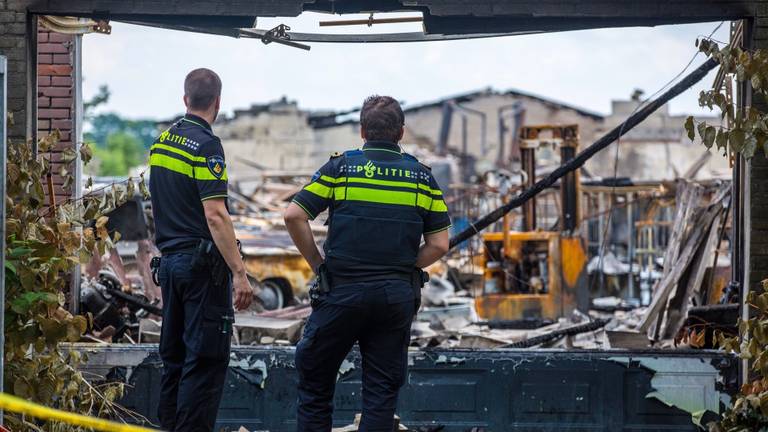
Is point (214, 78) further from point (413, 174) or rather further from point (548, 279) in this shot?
point (548, 279)

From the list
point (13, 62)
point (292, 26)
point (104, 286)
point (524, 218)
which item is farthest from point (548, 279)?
point (13, 62)

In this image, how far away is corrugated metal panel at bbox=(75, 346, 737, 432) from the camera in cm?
730

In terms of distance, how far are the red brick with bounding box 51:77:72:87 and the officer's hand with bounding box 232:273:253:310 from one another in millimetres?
3779

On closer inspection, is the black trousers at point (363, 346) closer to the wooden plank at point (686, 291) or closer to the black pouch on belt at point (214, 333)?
the black pouch on belt at point (214, 333)

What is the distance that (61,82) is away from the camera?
28.6 feet

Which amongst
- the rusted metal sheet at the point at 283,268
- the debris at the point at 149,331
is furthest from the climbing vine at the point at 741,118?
the rusted metal sheet at the point at 283,268

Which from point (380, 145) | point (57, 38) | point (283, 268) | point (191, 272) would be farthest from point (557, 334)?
point (283, 268)

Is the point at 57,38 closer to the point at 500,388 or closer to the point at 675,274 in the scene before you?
the point at 500,388

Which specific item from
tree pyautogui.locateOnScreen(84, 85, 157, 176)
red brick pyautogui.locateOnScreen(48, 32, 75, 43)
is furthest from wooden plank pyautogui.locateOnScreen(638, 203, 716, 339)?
tree pyautogui.locateOnScreen(84, 85, 157, 176)

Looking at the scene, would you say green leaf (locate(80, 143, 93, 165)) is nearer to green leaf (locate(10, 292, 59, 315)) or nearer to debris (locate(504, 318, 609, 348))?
green leaf (locate(10, 292, 59, 315))

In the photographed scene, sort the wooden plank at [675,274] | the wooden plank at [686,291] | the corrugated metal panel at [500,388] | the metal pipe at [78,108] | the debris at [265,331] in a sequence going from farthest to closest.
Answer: the wooden plank at [675,274] → the wooden plank at [686,291] → the debris at [265,331] → the metal pipe at [78,108] → the corrugated metal panel at [500,388]

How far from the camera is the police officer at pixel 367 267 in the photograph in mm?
5457

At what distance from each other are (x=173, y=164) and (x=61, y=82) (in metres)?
3.38

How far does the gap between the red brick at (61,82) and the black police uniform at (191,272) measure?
3.21 meters
